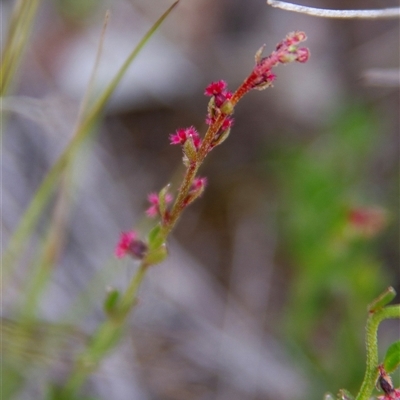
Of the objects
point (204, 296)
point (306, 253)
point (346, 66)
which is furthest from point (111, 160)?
point (346, 66)

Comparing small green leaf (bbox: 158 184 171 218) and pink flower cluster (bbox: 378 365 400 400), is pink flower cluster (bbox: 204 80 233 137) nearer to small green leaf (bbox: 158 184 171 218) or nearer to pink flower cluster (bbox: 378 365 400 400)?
small green leaf (bbox: 158 184 171 218)

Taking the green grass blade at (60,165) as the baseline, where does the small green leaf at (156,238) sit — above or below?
below

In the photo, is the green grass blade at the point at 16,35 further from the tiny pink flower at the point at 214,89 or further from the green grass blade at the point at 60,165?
the tiny pink flower at the point at 214,89

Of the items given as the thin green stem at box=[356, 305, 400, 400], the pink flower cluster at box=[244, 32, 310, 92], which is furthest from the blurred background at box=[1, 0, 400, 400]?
the thin green stem at box=[356, 305, 400, 400]

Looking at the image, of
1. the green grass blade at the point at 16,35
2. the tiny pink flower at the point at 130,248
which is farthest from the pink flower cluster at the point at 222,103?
the green grass blade at the point at 16,35

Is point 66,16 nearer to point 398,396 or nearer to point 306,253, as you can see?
point 306,253

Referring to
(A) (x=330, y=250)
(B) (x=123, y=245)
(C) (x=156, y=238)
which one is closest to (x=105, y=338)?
(B) (x=123, y=245)

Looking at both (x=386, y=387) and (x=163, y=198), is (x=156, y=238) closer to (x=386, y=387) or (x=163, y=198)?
(x=163, y=198)
